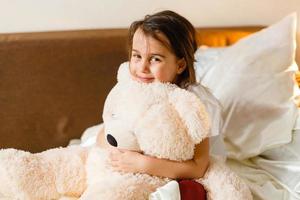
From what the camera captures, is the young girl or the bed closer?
the young girl

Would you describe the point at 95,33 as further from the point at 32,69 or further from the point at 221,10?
the point at 221,10

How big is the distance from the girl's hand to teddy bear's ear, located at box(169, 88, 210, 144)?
14cm

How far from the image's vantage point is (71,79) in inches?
66.4

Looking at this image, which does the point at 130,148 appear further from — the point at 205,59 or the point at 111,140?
the point at 205,59

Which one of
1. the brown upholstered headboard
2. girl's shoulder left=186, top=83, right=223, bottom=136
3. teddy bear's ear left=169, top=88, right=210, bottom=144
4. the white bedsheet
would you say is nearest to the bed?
the brown upholstered headboard

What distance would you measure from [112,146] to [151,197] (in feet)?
0.55

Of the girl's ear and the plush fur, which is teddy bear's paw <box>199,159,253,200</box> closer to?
the plush fur

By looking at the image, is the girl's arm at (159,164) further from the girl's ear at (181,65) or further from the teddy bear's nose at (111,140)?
the girl's ear at (181,65)

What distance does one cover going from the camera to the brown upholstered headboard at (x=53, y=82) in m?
1.62

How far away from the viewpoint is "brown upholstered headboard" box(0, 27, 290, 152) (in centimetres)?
162

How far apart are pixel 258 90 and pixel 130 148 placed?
621 millimetres

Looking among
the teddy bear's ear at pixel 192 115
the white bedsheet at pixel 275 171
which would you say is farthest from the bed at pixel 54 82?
the teddy bear's ear at pixel 192 115

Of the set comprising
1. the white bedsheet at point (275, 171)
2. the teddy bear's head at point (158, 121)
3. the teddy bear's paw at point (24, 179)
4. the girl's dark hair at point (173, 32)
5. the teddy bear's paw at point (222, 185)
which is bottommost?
the white bedsheet at point (275, 171)

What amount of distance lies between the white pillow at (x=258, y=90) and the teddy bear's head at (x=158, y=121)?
0.47 meters
